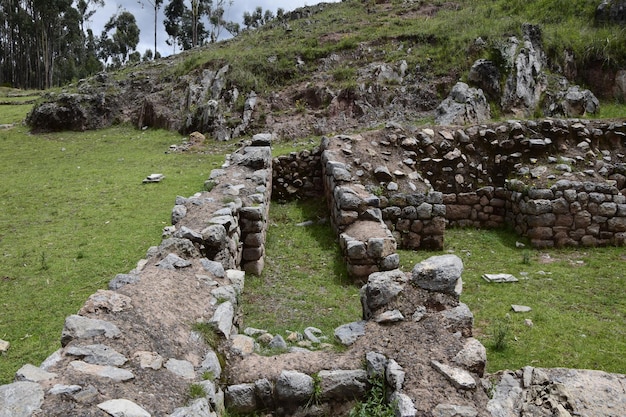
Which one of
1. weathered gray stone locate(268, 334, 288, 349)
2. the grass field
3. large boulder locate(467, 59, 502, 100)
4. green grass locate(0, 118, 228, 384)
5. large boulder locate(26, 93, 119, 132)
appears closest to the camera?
weathered gray stone locate(268, 334, 288, 349)

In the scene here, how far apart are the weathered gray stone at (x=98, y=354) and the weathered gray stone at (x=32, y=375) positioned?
11.9 inches

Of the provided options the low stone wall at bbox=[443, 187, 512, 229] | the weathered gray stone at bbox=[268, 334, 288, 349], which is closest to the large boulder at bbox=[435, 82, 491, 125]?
the low stone wall at bbox=[443, 187, 512, 229]

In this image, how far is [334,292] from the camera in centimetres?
752

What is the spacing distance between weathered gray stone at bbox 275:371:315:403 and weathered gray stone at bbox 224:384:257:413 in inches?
10.1

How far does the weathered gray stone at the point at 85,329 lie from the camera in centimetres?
384

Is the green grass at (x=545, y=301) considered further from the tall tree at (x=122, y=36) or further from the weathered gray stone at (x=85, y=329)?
the tall tree at (x=122, y=36)

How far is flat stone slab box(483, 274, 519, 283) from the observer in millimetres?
7990

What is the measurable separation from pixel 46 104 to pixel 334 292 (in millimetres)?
22595

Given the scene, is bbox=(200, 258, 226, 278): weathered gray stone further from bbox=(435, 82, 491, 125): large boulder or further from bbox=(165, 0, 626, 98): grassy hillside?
bbox=(165, 0, 626, 98): grassy hillside

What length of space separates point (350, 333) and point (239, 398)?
4.48ft

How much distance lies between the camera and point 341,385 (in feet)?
13.6

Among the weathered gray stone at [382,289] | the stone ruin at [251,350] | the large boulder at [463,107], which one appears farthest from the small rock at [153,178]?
the large boulder at [463,107]

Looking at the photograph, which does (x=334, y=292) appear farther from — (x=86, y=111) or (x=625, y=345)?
(x=86, y=111)

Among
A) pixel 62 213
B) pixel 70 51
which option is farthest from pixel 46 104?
pixel 70 51
